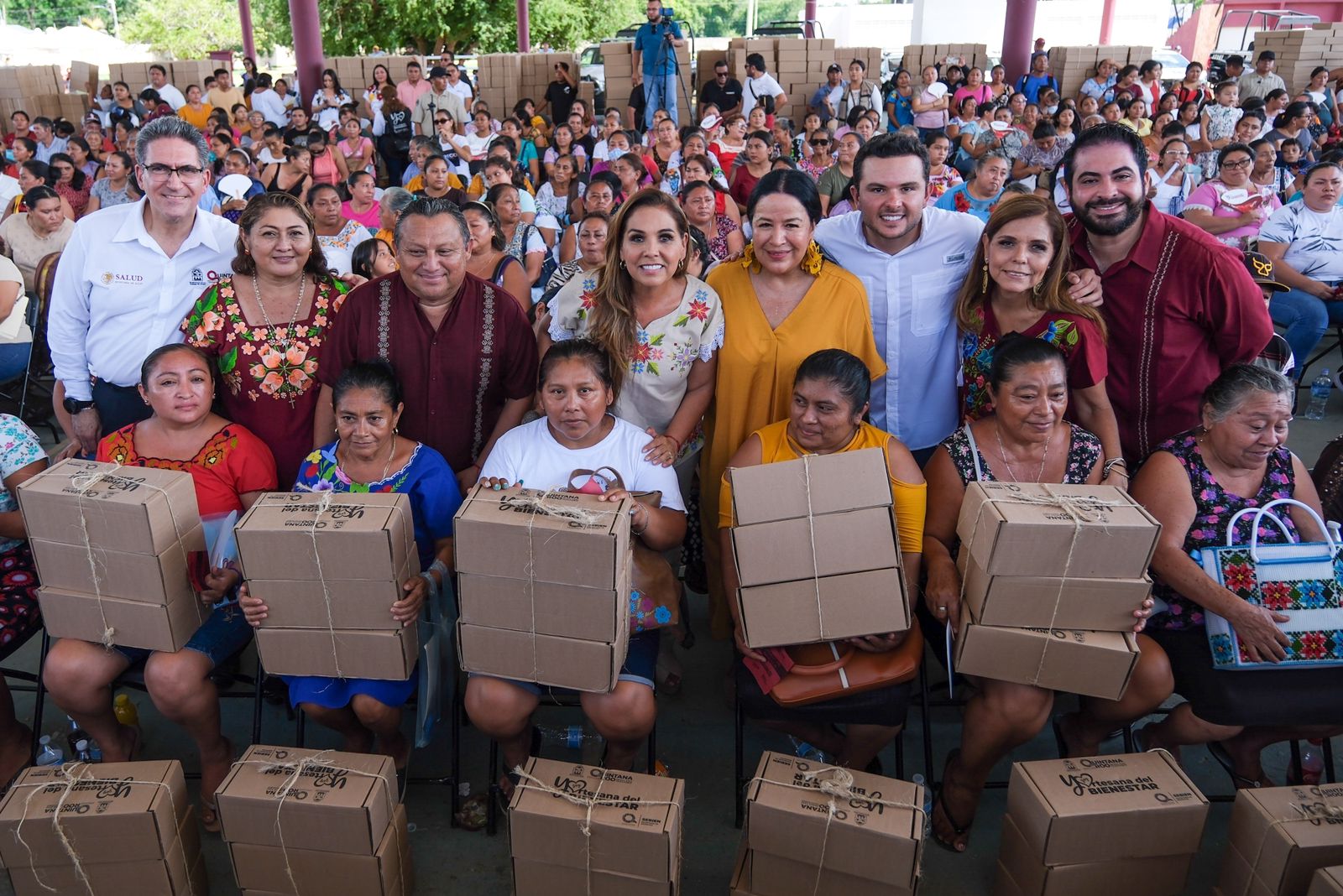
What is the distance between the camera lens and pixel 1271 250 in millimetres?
5719

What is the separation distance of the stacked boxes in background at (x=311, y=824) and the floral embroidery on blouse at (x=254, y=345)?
120 centimetres

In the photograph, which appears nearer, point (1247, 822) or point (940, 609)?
point (1247, 822)

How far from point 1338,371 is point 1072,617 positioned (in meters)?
4.87

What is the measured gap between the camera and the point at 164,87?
12.8 meters

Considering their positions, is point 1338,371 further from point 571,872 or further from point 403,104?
point 403,104

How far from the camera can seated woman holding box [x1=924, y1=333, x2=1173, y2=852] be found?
249 cm

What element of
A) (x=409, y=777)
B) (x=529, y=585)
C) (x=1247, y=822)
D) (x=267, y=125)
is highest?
(x=267, y=125)

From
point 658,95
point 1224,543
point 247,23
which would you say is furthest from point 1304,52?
point 247,23

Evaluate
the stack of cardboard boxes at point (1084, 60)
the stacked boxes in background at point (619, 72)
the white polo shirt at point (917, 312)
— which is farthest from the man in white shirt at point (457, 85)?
the white polo shirt at point (917, 312)

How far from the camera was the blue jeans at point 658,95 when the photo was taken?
37.4ft

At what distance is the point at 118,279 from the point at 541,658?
2.00 metres

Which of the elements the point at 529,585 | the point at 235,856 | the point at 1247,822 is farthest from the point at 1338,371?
the point at 235,856

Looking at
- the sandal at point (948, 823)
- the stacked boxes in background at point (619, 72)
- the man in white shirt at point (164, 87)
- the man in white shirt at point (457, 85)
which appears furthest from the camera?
the man in white shirt at point (164, 87)

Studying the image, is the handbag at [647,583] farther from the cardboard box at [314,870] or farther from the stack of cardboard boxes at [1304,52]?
the stack of cardboard boxes at [1304,52]
